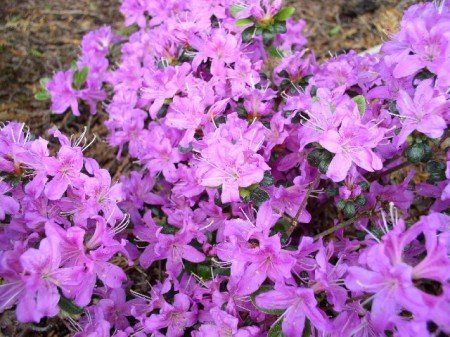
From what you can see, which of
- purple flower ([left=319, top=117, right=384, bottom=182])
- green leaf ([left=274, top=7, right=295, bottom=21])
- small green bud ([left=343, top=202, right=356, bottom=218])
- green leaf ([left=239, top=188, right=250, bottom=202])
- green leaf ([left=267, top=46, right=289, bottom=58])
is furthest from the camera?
green leaf ([left=267, top=46, right=289, bottom=58])

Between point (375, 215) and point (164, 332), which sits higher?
point (375, 215)

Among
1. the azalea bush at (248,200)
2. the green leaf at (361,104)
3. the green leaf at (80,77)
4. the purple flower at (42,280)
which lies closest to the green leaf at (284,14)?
the azalea bush at (248,200)

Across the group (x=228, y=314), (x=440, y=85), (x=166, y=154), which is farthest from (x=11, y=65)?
(x=440, y=85)

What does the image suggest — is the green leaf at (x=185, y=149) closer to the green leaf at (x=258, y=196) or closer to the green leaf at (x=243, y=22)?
the green leaf at (x=258, y=196)

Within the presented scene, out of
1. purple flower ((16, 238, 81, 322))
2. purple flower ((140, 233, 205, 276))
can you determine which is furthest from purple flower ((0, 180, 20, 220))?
purple flower ((140, 233, 205, 276))

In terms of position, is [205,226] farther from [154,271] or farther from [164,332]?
[154,271]

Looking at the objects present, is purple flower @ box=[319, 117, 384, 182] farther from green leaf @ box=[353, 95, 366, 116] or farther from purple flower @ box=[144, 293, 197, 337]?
purple flower @ box=[144, 293, 197, 337]
